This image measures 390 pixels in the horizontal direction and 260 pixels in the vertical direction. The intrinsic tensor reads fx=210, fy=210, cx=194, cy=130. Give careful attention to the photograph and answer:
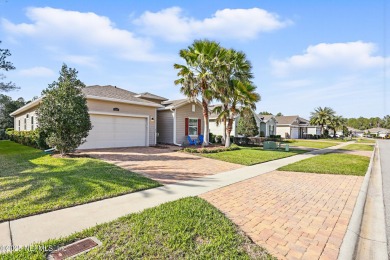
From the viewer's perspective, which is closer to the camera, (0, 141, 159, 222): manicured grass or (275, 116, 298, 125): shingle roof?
(0, 141, 159, 222): manicured grass

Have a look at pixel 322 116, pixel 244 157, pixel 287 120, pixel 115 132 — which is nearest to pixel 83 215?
pixel 244 157

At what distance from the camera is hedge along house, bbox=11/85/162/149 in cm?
1429

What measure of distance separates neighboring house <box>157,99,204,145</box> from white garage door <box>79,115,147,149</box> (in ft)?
8.56

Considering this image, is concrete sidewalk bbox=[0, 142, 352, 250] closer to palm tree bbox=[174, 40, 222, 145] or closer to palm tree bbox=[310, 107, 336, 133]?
palm tree bbox=[174, 40, 222, 145]

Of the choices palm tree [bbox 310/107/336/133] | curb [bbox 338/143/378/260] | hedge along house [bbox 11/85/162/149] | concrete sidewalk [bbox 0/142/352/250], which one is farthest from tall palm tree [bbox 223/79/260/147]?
palm tree [bbox 310/107/336/133]

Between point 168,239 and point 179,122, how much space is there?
15906 mm

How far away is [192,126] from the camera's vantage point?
2034 cm

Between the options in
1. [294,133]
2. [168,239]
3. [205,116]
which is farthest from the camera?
[294,133]

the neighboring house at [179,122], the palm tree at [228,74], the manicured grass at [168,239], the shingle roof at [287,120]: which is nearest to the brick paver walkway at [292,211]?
the manicured grass at [168,239]

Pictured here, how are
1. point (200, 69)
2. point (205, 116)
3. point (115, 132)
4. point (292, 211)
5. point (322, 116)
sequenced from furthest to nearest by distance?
1. point (322, 116)
2. point (205, 116)
3. point (200, 69)
4. point (115, 132)
5. point (292, 211)

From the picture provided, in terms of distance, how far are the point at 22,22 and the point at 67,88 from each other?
3.73 m

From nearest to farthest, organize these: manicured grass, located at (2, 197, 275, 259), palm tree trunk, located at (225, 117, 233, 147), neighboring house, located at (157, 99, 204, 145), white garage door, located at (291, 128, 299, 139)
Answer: manicured grass, located at (2, 197, 275, 259), palm tree trunk, located at (225, 117, 233, 147), neighboring house, located at (157, 99, 204, 145), white garage door, located at (291, 128, 299, 139)

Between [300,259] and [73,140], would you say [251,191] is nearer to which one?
[300,259]

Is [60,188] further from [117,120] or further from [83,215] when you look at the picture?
[117,120]
